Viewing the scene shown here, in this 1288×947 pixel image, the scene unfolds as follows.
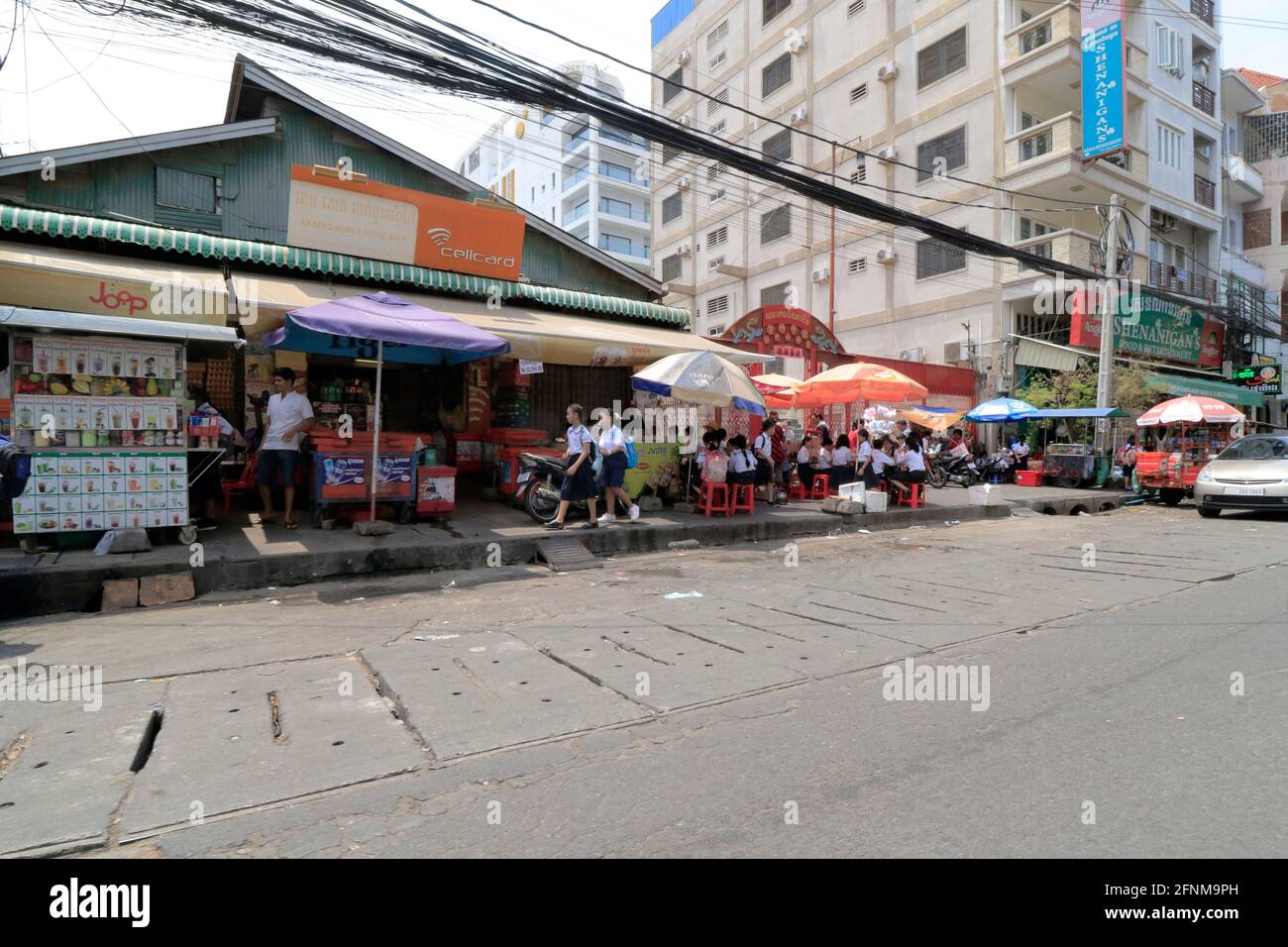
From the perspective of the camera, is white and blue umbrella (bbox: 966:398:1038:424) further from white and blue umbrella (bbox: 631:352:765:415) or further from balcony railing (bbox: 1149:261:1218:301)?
white and blue umbrella (bbox: 631:352:765:415)

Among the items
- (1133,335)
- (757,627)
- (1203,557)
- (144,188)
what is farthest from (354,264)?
(1133,335)

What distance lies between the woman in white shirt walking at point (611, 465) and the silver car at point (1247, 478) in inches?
421

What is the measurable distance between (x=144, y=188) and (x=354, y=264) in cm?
348

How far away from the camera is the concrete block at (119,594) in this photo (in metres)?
6.47

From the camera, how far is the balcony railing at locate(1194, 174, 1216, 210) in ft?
89.8

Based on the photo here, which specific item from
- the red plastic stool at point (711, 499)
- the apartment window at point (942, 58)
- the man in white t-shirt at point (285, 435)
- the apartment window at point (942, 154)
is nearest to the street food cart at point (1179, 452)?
the red plastic stool at point (711, 499)

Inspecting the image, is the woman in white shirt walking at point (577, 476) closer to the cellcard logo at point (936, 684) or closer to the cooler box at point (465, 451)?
the cooler box at point (465, 451)

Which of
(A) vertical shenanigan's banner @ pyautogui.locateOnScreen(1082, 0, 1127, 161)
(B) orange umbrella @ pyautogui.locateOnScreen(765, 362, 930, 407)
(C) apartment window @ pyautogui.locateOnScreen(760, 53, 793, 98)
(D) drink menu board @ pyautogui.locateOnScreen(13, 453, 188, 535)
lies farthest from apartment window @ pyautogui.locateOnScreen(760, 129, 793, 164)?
(D) drink menu board @ pyautogui.locateOnScreen(13, 453, 188, 535)

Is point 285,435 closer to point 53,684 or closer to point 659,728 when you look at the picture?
point 53,684

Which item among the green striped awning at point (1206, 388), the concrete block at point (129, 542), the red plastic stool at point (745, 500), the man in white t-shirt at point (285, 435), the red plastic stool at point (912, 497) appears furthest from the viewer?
the green striped awning at point (1206, 388)

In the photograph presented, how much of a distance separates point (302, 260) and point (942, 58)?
23.9 metres

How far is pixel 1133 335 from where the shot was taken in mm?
24016
